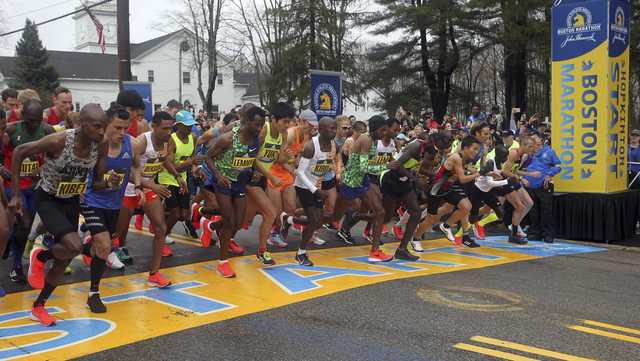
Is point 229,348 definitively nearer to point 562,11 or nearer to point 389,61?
point 562,11

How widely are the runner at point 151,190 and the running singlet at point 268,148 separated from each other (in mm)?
1097

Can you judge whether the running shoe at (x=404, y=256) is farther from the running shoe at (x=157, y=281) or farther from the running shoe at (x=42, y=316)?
the running shoe at (x=42, y=316)

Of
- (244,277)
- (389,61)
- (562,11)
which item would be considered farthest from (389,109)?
(244,277)

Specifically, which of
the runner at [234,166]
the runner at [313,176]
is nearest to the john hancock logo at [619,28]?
the runner at [313,176]

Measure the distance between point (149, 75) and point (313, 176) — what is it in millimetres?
64156

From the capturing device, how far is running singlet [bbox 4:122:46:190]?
656cm

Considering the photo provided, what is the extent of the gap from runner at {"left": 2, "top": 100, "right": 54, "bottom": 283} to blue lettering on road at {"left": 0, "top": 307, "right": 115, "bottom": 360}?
4.69 ft

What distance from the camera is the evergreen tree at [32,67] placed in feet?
173

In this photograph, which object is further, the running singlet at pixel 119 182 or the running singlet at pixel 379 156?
the running singlet at pixel 379 156

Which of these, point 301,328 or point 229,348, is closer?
point 229,348

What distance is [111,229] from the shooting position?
19.8 feet

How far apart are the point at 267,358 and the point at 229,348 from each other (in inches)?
14.8

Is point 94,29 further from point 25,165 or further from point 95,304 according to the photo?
point 95,304

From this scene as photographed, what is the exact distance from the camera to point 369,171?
26.6ft
